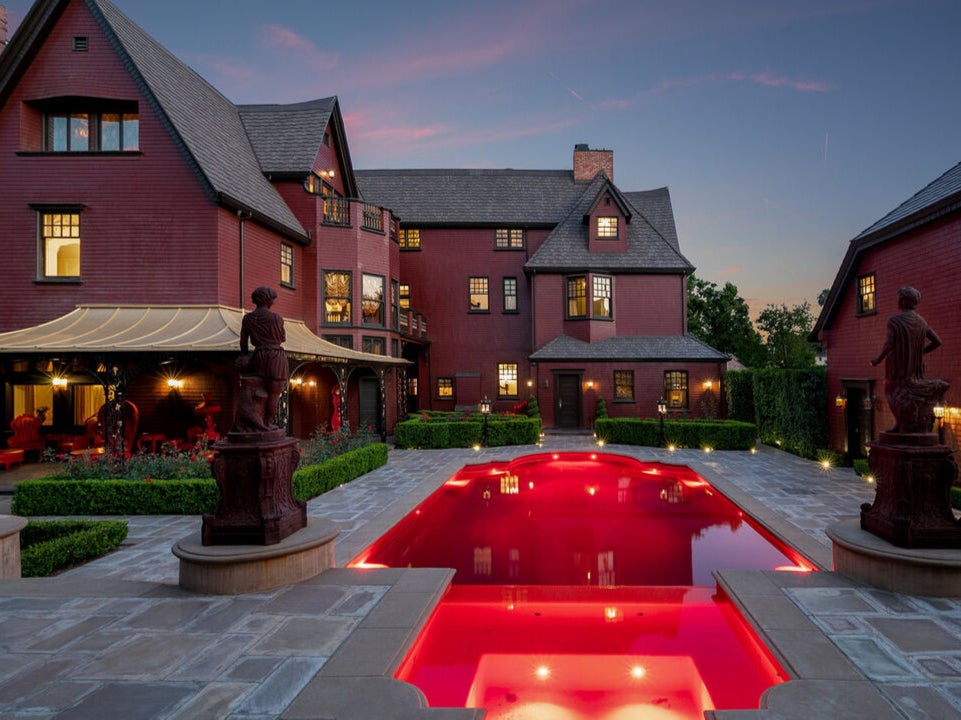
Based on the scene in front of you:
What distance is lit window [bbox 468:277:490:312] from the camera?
2747cm

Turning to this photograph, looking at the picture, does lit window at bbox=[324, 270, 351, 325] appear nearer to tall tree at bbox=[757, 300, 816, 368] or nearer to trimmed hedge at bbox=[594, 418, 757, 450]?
trimmed hedge at bbox=[594, 418, 757, 450]

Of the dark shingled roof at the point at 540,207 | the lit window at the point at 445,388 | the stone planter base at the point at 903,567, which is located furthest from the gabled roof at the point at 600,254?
the stone planter base at the point at 903,567

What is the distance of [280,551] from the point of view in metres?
6.21

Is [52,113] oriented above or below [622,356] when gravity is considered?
above

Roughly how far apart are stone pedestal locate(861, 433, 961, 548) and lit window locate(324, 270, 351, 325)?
18.2m

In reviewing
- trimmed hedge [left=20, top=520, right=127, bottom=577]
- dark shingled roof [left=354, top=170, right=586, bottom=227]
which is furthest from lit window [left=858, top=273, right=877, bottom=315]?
trimmed hedge [left=20, top=520, right=127, bottom=577]

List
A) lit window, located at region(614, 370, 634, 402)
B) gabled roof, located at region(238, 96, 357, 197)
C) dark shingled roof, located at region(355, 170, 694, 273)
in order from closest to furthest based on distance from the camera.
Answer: gabled roof, located at region(238, 96, 357, 197) → lit window, located at region(614, 370, 634, 402) → dark shingled roof, located at region(355, 170, 694, 273)

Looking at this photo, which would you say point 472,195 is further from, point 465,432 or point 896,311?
point 896,311

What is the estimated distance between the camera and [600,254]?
85.0ft

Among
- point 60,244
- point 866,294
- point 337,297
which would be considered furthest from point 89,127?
point 866,294

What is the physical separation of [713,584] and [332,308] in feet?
57.3

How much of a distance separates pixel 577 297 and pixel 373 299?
398 inches

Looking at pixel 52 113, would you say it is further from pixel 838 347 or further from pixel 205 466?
pixel 838 347

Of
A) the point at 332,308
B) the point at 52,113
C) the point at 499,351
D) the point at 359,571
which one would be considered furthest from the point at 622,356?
the point at 52,113
